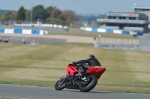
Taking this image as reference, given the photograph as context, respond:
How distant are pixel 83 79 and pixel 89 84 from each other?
28cm

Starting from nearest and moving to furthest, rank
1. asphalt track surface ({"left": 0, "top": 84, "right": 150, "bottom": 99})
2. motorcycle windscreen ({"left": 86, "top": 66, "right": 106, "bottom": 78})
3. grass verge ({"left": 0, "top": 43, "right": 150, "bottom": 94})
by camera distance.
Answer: asphalt track surface ({"left": 0, "top": 84, "right": 150, "bottom": 99}), motorcycle windscreen ({"left": 86, "top": 66, "right": 106, "bottom": 78}), grass verge ({"left": 0, "top": 43, "right": 150, "bottom": 94})

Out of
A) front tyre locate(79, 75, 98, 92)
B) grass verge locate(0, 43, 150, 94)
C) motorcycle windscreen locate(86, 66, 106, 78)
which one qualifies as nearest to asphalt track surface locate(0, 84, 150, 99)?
front tyre locate(79, 75, 98, 92)

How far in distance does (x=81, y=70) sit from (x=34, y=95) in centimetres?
207

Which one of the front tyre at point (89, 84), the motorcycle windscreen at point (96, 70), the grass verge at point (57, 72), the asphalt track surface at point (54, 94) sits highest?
the motorcycle windscreen at point (96, 70)

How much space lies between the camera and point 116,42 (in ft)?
289

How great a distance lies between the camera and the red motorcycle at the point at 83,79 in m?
16.5

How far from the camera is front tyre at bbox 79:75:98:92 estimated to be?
54.2ft

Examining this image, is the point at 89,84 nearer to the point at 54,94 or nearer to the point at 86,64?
the point at 86,64

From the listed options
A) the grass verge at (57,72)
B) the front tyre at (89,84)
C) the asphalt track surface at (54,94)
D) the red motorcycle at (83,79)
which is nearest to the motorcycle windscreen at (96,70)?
the red motorcycle at (83,79)

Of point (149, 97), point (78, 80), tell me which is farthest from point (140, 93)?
point (78, 80)

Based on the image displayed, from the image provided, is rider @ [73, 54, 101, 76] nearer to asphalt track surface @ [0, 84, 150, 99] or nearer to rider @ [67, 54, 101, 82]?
rider @ [67, 54, 101, 82]

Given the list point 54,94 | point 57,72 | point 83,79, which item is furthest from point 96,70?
point 57,72

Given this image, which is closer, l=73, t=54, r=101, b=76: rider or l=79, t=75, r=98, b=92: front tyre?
l=79, t=75, r=98, b=92: front tyre

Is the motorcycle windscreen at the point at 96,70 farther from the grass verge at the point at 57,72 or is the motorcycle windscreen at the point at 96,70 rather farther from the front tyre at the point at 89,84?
the grass verge at the point at 57,72
